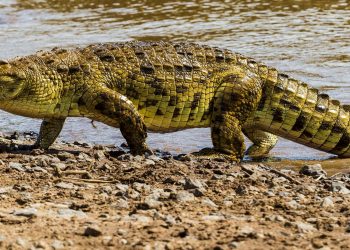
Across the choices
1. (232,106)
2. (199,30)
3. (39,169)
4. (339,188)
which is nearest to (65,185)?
(39,169)

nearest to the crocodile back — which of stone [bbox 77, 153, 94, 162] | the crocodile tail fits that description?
the crocodile tail

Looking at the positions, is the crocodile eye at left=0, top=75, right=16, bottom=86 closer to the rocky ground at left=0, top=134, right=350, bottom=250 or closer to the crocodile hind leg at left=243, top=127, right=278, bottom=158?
the rocky ground at left=0, top=134, right=350, bottom=250

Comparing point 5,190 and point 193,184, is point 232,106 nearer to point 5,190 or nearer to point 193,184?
point 193,184

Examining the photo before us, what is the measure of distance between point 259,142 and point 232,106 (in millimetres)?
962

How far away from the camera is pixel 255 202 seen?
6008 millimetres

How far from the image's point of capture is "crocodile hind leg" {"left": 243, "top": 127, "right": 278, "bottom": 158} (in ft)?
30.2

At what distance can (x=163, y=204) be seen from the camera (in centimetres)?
586

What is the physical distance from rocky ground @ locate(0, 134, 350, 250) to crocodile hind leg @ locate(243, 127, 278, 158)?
1.32 meters

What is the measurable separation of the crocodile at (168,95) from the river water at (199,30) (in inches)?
45.9

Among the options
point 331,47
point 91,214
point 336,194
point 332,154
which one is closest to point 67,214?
point 91,214

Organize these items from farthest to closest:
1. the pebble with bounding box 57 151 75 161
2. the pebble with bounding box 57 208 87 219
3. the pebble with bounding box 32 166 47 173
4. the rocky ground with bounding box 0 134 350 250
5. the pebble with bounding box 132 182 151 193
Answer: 1. the pebble with bounding box 57 151 75 161
2. the pebble with bounding box 32 166 47 173
3. the pebble with bounding box 132 182 151 193
4. the pebble with bounding box 57 208 87 219
5. the rocky ground with bounding box 0 134 350 250

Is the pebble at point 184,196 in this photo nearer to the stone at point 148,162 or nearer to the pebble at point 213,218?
the pebble at point 213,218

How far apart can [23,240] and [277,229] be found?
1.55 meters

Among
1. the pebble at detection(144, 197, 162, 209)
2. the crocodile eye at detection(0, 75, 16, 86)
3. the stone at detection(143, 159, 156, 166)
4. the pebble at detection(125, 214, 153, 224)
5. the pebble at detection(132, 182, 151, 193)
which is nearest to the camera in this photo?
the pebble at detection(125, 214, 153, 224)
